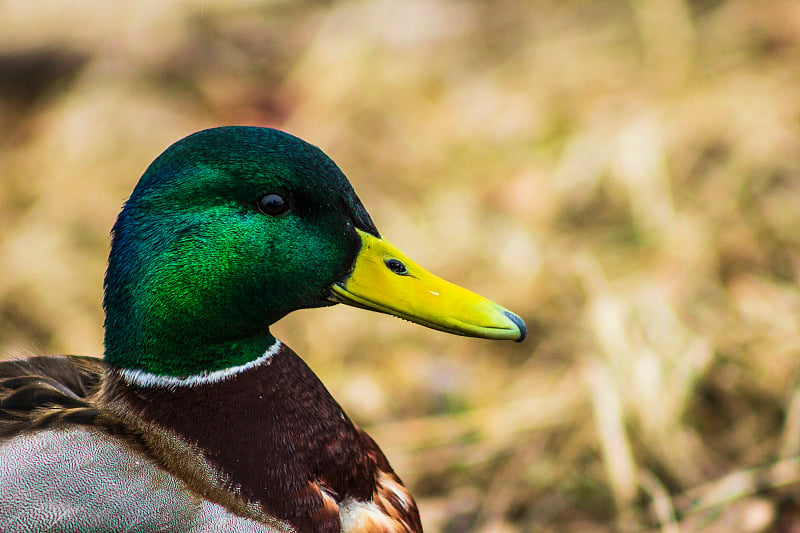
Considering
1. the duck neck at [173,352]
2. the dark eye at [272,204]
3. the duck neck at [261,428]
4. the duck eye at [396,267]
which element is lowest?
the duck neck at [261,428]

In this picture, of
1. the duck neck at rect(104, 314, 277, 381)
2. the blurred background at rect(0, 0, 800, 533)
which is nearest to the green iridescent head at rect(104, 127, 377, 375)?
the duck neck at rect(104, 314, 277, 381)

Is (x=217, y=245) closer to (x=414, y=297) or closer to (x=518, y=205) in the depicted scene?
(x=414, y=297)

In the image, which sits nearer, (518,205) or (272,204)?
(272,204)

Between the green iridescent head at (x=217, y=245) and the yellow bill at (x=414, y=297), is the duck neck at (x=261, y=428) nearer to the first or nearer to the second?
the green iridescent head at (x=217, y=245)

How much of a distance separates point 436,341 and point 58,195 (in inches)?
67.5

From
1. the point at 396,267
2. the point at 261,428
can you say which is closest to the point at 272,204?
the point at 396,267

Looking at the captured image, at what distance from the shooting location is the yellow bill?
1668 millimetres

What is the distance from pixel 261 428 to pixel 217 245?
332 millimetres

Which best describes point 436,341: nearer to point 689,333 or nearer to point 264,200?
point 689,333

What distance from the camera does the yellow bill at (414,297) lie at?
1668 millimetres

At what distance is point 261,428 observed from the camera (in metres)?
1.66

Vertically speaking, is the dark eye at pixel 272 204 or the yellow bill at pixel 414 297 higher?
the dark eye at pixel 272 204

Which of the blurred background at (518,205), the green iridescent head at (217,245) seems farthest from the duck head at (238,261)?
the blurred background at (518,205)

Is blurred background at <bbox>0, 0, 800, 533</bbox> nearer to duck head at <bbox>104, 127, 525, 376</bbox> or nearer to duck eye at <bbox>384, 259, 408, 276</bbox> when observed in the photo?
duck head at <bbox>104, 127, 525, 376</bbox>
